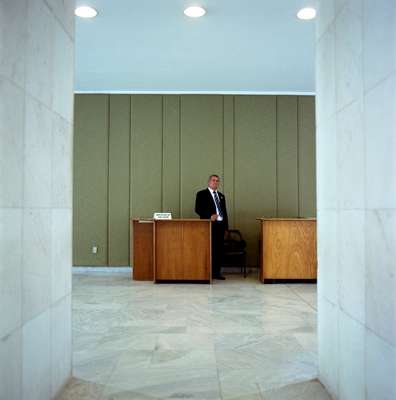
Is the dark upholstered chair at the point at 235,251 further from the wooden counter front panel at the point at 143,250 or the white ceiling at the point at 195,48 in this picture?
the white ceiling at the point at 195,48

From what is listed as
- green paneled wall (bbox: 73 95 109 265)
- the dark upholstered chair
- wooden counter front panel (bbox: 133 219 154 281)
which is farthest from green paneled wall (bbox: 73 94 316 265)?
wooden counter front panel (bbox: 133 219 154 281)

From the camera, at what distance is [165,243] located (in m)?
6.86

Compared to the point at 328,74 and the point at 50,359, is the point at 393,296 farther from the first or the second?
the point at 50,359

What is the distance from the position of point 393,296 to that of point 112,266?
7084mm

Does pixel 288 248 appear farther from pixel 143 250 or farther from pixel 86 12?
pixel 86 12

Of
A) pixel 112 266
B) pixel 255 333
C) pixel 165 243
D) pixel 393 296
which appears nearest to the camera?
pixel 393 296

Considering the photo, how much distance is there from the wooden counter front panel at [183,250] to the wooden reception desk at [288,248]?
94 cm

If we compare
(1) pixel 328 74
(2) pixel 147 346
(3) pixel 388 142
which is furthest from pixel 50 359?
(1) pixel 328 74

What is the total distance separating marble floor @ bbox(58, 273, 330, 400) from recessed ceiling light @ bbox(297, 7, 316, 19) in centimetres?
345

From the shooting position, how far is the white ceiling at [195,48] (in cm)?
499

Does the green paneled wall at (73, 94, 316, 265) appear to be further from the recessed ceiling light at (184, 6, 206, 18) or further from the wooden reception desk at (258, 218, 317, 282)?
the recessed ceiling light at (184, 6, 206, 18)

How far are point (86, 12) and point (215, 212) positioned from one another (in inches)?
148

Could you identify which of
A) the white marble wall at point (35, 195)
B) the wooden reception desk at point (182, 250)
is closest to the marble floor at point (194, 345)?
the white marble wall at point (35, 195)

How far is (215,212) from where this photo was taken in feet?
24.4
